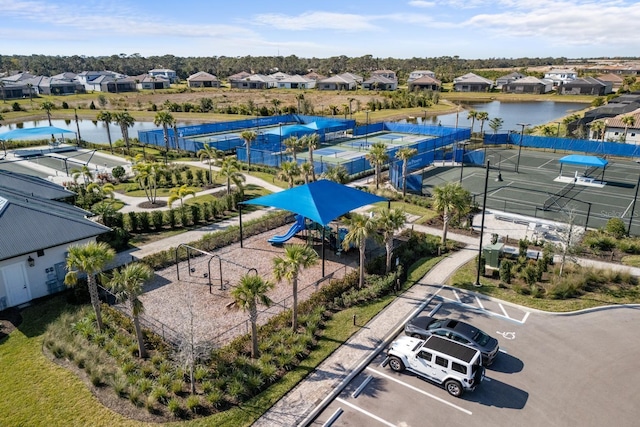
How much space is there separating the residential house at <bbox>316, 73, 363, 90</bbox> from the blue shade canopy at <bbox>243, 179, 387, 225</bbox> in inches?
4407

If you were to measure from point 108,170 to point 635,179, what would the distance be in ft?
178

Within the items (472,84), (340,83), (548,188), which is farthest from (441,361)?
(472,84)

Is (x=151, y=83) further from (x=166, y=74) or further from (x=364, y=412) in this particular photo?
(x=364, y=412)

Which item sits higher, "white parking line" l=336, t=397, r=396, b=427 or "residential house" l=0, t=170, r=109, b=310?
"residential house" l=0, t=170, r=109, b=310

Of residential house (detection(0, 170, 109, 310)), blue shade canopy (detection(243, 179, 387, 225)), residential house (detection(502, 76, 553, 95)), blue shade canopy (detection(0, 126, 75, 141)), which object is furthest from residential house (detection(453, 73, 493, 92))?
residential house (detection(0, 170, 109, 310))

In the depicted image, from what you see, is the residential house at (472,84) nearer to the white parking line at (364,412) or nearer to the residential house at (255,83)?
the residential house at (255,83)

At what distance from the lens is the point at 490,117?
3895 inches

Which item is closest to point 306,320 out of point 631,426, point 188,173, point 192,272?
point 192,272

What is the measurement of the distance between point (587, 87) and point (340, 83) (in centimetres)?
6929

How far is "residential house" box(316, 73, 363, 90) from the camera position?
134625mm

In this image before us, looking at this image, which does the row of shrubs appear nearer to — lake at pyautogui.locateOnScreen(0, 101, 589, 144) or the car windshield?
the car windshield

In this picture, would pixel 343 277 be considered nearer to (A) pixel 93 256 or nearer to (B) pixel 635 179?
(A) pixel 93 256

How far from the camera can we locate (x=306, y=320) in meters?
19.9

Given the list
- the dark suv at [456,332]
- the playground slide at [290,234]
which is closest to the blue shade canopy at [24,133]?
the playground slide at [290,234]
